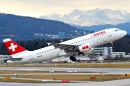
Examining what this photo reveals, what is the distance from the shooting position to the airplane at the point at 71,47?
209 feet

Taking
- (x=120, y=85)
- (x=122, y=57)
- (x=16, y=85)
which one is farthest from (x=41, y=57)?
(x=122, y=57)

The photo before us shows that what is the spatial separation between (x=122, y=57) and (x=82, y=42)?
82054 millimetres

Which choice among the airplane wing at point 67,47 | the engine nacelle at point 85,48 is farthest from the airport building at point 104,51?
the engine nacelle at point 85,48

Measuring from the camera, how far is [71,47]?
6469cm

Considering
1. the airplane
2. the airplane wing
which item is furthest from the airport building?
the airplane wing

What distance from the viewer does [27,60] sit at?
7019 centimetres

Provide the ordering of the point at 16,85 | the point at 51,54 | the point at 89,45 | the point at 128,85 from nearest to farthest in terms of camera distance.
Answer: the point at 128,85 < the point at 16,85 < the point at 89,45 < the point at 51,54

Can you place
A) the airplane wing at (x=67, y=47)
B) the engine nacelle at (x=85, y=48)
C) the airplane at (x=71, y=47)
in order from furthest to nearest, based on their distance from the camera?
the airplane wing at (x=67, y=47), the airplane at (x=71, y=47), the engine nacelle at (x=85, y=48)

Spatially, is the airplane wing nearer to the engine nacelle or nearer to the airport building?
the engine nacelle

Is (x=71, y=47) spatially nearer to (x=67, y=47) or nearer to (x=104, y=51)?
(x=67, y=47)

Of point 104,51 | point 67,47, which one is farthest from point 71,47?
point 104,51

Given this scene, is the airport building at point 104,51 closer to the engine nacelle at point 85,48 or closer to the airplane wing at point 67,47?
the airplane wing at point 67,47

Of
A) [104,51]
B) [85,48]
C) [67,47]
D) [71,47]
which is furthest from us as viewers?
[104,51]

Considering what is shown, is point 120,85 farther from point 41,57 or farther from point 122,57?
point 122,57
